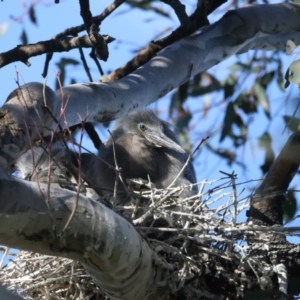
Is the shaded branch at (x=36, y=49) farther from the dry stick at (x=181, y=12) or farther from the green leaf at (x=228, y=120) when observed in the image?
the green leaf at (x=228, y=120)

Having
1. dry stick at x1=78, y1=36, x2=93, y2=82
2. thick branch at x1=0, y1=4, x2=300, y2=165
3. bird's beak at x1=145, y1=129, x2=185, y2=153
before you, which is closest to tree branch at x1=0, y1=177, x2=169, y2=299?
thick branch at x1=0, y1=4, x2=300, y2=165

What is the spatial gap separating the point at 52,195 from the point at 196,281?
0.94 metres

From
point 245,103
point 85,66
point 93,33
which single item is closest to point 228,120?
point 245,103

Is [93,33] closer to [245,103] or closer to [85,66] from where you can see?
[85,66]

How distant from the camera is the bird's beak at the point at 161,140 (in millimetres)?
3967

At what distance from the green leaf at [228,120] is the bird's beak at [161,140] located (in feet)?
1.07

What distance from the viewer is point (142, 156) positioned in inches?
152

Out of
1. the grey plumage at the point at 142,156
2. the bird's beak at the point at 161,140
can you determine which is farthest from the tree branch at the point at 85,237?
the bird's beak at the point at 161,140

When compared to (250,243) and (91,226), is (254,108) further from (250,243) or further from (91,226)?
(91,226)

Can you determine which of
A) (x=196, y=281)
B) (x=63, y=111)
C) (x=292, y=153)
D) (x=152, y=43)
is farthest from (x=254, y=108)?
(x=63, y=111)

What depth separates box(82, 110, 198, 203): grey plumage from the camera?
3.77 meters

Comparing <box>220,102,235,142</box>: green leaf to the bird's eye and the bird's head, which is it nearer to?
the bird's head

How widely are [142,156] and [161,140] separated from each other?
19 cm

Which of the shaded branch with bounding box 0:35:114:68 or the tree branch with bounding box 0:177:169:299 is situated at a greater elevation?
the shaded branch with bounding box 0:35:114:68
